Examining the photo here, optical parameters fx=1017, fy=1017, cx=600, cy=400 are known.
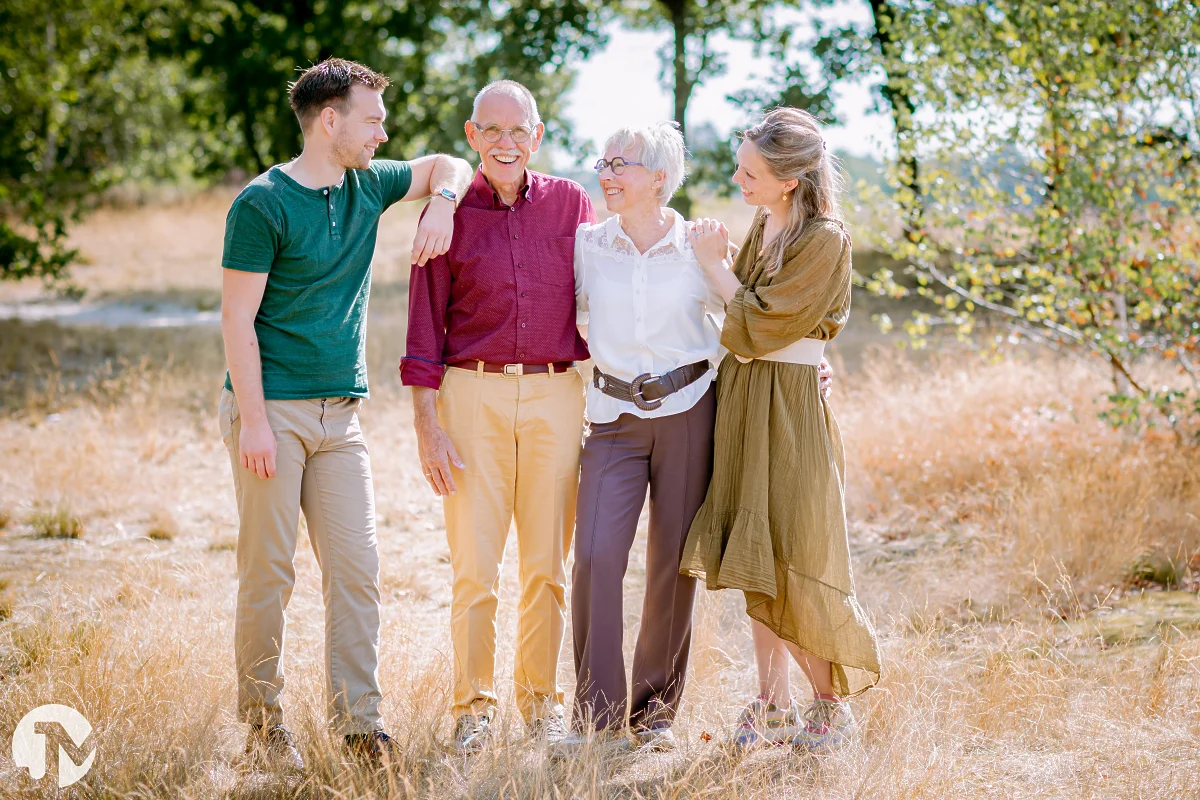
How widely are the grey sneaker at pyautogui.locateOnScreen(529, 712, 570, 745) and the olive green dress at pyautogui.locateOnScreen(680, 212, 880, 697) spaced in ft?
2.30

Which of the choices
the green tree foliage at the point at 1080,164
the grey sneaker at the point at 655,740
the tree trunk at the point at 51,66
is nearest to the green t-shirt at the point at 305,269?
the grey sneaker at the point at 655,740

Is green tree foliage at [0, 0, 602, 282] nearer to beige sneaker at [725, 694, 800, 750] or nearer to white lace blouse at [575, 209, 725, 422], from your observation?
white lace blouse at [575, 209, 725, 422]

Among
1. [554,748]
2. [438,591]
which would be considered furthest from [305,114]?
[438,591]

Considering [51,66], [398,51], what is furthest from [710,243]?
[398,51]

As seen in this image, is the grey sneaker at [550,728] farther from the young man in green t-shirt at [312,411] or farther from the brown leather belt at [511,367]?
the brown leather belt at [511,367]

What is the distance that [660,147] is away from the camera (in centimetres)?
344

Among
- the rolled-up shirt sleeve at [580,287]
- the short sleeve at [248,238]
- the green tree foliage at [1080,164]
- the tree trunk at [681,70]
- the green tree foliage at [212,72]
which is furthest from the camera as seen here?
the tree trunk at [681,70]

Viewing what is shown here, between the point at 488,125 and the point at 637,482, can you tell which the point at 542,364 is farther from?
the point at 488,125

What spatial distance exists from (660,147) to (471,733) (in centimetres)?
209

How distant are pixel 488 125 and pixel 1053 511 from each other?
3.87m

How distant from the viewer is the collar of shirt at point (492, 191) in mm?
3561

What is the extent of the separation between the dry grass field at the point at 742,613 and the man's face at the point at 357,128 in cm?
187

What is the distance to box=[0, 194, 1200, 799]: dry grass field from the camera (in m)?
3.22

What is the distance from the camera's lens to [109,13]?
18625 mm
